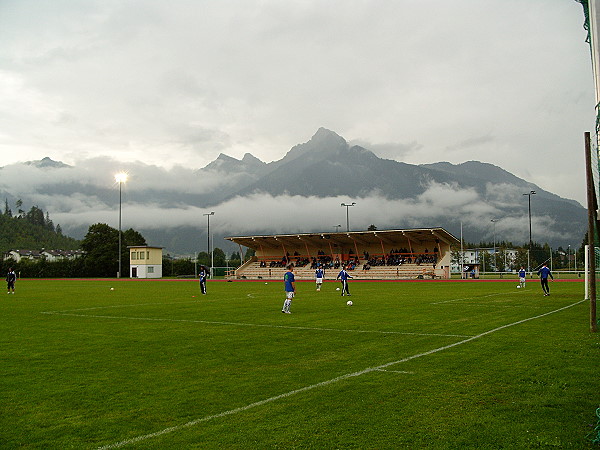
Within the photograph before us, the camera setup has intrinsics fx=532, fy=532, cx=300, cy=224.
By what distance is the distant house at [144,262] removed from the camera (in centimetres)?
9519

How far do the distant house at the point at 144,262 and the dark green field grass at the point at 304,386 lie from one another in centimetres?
8018

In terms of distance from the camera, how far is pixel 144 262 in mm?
95188

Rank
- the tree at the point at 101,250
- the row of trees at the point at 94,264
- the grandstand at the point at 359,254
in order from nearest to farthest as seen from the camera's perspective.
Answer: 1. the grandstand at the point at 359,254
2. the row of trees at the point at 94,264
3. the tree at the point at 101,250

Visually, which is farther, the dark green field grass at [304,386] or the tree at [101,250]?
the tree at [101,250]

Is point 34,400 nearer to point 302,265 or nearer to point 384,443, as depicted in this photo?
point 384,443

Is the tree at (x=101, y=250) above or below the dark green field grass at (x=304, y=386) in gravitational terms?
above

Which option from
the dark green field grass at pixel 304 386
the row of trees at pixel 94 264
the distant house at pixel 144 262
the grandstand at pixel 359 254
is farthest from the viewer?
the row of trees at pixel 94 264

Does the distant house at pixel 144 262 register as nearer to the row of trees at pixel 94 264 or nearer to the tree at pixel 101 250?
the row of trees at pixel 94 264

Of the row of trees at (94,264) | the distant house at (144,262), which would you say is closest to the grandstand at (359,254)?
the distant house at (144,262)

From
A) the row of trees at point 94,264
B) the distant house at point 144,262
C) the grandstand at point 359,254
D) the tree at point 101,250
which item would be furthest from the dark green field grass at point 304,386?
the tree at point 101,250

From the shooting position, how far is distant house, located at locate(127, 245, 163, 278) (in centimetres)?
9519

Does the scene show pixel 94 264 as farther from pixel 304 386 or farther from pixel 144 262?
pixel 304 386

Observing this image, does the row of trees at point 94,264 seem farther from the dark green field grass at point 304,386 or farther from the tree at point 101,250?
the dark green field grass at point 304,386

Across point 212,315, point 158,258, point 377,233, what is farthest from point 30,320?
point 158,258
